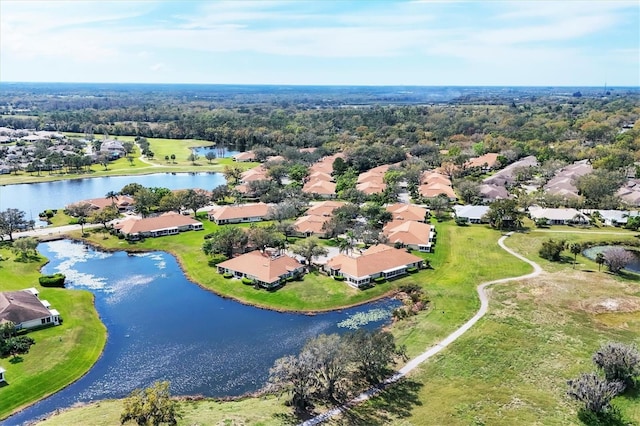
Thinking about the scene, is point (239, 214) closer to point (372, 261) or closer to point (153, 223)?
point (153, 223)

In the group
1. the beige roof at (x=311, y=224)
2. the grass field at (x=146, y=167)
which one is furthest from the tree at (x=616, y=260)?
the grass field at (x=146, y=167)

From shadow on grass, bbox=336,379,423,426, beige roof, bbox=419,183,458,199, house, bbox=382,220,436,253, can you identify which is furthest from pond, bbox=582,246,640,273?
shadow on grass, bbox=336,379,423,426

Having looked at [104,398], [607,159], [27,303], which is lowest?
[104,398]

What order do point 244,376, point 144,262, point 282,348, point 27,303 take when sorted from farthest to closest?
1. point 144,262
2. point 27,303
3. point 282,348
4. point 244,376

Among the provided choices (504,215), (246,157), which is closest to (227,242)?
(504,215)

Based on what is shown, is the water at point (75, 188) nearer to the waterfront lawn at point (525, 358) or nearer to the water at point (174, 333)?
the water at point (174, 333)

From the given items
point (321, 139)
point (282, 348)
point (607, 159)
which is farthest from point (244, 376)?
point (321, 139)

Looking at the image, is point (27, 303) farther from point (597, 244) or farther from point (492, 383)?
point (597, 244)
